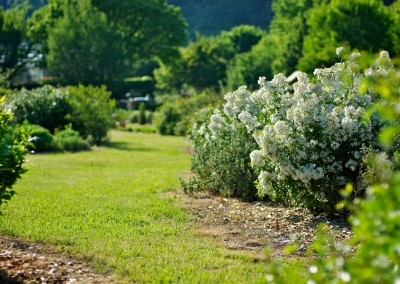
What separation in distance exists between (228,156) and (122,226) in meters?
3.01

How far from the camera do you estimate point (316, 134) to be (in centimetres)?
797

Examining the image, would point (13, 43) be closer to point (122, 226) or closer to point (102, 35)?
point (102, 35)

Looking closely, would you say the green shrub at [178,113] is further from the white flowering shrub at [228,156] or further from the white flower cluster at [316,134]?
the white flower cluster at [316,134]

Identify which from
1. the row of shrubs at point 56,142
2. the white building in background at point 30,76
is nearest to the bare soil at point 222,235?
the row of shrubs at point 56,142

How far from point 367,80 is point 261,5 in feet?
389

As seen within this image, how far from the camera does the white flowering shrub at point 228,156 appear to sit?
32.1 feet

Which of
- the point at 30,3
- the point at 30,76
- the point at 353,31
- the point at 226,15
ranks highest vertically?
the point at 226,15

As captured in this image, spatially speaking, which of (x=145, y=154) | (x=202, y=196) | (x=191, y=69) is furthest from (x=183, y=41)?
(x=202, y=196)

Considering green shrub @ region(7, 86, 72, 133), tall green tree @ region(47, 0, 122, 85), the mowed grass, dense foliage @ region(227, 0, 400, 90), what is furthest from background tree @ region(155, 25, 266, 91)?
the mowed grass

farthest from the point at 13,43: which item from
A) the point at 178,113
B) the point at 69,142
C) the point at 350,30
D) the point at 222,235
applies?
the point at 222,235

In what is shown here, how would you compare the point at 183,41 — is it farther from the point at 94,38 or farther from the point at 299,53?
the point at 299,53

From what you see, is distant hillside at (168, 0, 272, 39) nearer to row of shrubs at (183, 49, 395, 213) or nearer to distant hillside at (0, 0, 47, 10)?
distant hillside at (0, 0, 47, 10)

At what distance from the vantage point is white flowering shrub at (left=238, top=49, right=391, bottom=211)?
7836 millimetres

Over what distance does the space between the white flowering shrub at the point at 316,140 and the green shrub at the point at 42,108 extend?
15408 millimetres
